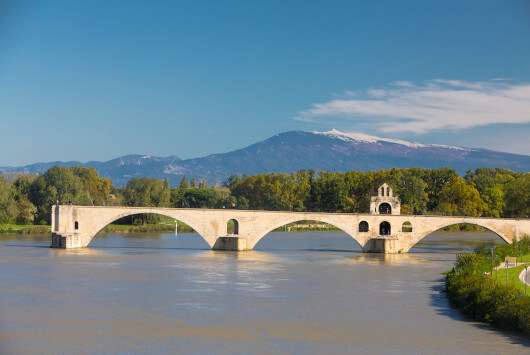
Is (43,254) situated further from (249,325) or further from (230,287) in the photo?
(249,325)

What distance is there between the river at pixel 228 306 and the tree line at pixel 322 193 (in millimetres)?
25382

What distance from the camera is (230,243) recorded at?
48.9 m

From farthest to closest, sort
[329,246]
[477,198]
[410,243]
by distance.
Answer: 1. [477,198]
2. [329,246]
3. [410,243]

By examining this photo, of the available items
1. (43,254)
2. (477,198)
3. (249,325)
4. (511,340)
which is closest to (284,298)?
(249,325)

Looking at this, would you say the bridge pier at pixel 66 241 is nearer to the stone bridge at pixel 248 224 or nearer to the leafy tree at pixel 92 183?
the stone bridge at pixel 248 224

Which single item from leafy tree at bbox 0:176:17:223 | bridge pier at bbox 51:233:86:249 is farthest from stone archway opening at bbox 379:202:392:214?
leafy tree at bbox 0:176:17:223

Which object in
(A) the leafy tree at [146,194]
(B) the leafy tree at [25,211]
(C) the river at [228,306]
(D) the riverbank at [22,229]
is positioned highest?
(A) the leafy tree at [146,194]

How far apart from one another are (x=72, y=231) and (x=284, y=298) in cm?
2434

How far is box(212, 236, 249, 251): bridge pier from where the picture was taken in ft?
160

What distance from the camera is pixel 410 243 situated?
5156cm

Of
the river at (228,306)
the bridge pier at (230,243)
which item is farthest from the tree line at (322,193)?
the river at (228,306)

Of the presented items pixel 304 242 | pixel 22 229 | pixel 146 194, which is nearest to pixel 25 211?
pixel 22 229

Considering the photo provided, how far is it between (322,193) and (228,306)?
58.0 m

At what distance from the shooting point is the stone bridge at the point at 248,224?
158 feet
